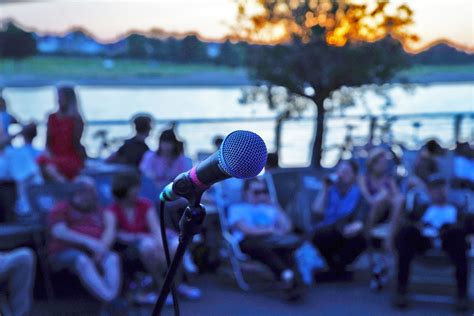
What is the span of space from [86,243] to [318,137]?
3.58 m

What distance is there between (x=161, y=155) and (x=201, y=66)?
68.7 inches

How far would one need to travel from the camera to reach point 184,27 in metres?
6.48

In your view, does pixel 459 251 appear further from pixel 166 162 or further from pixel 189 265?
pixel 166 162

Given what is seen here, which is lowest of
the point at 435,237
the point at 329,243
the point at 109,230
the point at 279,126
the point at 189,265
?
the point at 189,265

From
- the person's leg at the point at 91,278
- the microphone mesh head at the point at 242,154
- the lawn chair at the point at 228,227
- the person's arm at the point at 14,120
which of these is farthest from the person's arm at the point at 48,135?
the microphone mesh head at the point at 242,154

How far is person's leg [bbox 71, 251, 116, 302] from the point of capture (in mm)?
4262

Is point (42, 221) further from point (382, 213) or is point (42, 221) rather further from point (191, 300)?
point (382, 213)

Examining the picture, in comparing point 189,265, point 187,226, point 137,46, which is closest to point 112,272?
point 189,265

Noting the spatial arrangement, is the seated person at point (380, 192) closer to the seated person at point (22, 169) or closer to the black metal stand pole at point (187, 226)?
the seated person at point (22, 169)

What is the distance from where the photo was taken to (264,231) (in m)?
5.11

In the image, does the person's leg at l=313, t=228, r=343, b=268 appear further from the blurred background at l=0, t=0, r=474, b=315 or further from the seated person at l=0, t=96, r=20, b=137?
the seated person at l=0, t=96, r=20, b=137

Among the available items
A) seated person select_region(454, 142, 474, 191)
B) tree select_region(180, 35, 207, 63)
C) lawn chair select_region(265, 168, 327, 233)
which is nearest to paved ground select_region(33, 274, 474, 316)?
lawn chair select_region(265, 168, 327, 233)

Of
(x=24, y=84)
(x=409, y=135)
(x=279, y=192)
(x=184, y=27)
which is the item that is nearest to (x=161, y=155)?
(x=279, y=192)

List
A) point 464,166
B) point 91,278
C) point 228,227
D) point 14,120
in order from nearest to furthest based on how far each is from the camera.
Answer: point 91,278 → point 228,227 → point 464,166 → point 14,120
